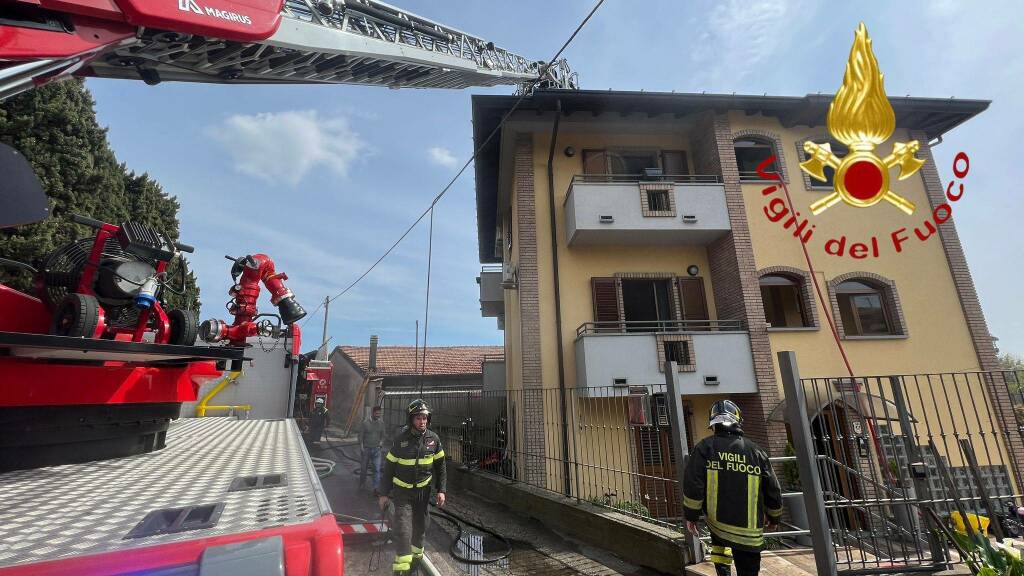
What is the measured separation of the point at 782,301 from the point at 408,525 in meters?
10.4

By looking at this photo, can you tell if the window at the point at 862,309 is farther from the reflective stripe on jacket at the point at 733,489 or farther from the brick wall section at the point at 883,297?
the reflective stripe on jacket at the point at 733,489

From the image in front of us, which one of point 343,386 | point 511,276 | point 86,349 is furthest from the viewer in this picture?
point 343,386

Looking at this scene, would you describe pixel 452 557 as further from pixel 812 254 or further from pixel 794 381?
pixel 812 254

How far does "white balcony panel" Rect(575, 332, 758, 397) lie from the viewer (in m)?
9.29

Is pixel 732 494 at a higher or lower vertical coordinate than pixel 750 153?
lower

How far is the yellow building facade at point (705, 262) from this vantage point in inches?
377

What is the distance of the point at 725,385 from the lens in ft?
31.1

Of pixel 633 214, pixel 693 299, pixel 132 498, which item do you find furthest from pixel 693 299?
pixel 132 498

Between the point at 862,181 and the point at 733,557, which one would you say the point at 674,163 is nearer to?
the point at 862,181

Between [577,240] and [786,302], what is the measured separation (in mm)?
5527

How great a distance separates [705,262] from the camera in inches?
446

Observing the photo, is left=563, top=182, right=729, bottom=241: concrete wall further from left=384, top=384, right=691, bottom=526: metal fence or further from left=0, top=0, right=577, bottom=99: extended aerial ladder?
left=0, top=0, right=577, bottom=99: extended aerial ladder

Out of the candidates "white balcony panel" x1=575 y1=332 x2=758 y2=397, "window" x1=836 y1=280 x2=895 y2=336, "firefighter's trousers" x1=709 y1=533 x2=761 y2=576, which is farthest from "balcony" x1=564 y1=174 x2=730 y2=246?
"firefighter's trousers" x1=709 y1=533 x2=761 y2=576

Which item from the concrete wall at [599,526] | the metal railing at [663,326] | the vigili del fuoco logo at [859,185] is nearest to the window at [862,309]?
the vigili del fuoco logo at [859,185]
